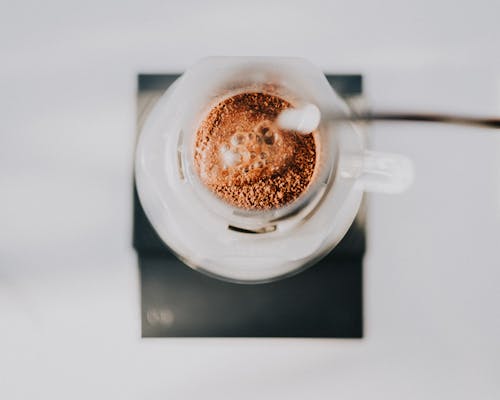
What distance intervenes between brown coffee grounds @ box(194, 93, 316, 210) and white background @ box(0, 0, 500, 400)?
65 mm

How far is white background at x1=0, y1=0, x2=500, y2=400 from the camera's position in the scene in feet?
1.56

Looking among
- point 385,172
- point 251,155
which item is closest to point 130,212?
point 251,155

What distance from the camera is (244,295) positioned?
1.54ft

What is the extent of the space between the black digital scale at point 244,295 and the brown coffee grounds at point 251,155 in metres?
0.06

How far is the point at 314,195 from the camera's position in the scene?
0.44 metres

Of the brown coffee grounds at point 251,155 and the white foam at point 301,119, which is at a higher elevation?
the white foam at point 301,119

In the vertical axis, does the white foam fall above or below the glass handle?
above

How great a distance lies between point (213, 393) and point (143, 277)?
0.40ft

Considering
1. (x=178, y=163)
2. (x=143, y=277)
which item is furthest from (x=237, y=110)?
(x=143, y=277)

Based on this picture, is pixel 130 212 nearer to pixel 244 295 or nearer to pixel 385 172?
pixel 244 295

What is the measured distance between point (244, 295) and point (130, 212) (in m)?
0.12

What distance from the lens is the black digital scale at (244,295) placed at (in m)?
0.47

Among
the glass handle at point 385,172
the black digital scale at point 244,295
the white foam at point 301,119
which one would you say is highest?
the white foam at point 301,119

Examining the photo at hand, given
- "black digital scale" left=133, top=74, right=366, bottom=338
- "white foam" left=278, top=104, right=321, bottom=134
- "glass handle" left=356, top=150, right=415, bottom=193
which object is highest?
"white foam" left=278, top=104, right=321, bottom=134
